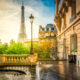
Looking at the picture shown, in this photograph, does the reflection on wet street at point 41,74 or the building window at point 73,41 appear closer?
the reflection on wet street at point 41,74

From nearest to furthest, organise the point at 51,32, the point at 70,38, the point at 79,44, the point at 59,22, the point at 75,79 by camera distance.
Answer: the point at 75,79 → the point at 79,44 → the point at 70,38 → the point at 59,22 → the point at 51,32

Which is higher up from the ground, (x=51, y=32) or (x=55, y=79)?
(x=51, y=32)

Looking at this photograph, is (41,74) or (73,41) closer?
(41,74)

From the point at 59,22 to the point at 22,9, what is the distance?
121 metres

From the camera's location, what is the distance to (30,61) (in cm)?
1267

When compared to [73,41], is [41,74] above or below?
below

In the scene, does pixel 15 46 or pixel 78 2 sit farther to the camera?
pixel 15 46

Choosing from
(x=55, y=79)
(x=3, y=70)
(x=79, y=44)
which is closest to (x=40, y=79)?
(x=55, y=79)

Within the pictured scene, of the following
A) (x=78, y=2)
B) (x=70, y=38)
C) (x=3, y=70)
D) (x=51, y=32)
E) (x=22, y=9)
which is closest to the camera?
(x=3, y=70)

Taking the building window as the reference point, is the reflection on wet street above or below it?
below

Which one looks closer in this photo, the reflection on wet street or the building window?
the reflection on wet street

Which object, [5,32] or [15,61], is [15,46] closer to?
[15,61]

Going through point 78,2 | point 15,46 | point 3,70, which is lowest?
point 3,70

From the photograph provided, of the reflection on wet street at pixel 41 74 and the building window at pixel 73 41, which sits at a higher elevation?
the building window at pixel 73 41
